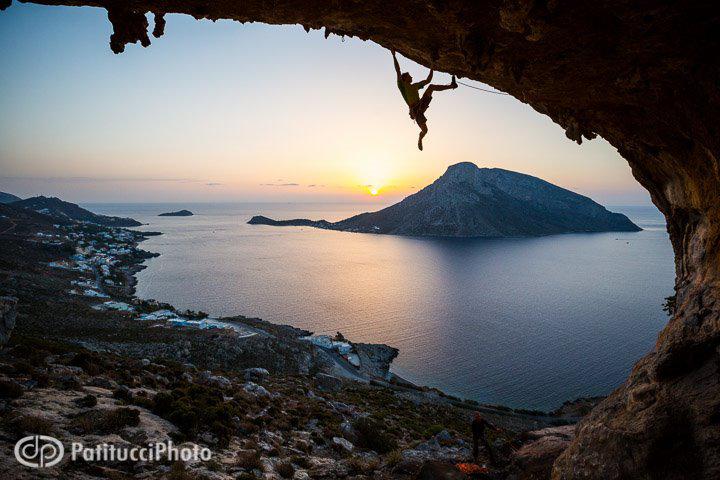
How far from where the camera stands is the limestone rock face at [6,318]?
574 inches

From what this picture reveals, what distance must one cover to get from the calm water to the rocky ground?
29.2ft

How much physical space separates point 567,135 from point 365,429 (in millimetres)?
15836

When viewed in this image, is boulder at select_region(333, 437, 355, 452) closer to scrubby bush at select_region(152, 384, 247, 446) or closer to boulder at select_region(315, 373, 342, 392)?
scrubby bush at select_region(152, 384, 247, 446)

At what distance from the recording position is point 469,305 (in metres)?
74.6

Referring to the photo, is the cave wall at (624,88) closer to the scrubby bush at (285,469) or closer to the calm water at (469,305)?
the scrubby bush at (285,469)

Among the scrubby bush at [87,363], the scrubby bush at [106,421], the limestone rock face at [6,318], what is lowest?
the scrubby bush at [87,363]

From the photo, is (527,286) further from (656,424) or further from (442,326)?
(656,424)

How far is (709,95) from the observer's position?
5.87 meters

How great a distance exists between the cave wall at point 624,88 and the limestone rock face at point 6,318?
54.7 feet

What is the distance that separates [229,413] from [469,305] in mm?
67442

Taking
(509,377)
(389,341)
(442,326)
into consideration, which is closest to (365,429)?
(509,377)

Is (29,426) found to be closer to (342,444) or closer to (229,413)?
(229,413)

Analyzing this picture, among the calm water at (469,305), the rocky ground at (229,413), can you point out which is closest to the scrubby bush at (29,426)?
the rocky ground at (229,413)

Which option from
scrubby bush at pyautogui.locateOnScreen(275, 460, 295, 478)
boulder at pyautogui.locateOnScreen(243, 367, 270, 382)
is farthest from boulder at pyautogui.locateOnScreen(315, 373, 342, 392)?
scrubby bush at pyautogui.locateOnScreen(275, 460, 295, 478)
